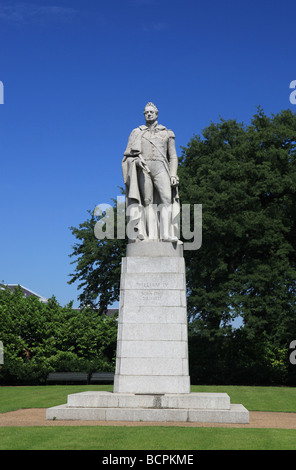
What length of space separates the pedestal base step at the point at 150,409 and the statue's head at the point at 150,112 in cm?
727

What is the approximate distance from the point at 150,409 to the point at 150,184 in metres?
5.93

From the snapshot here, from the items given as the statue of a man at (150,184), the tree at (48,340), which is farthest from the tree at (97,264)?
the statue of a man at (150,184)

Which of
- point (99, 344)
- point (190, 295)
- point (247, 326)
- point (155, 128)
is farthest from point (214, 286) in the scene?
point (155, 128)

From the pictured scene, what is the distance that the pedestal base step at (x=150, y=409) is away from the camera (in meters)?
12.6

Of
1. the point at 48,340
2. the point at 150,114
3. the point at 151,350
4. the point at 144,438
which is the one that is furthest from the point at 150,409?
the point at 48,340

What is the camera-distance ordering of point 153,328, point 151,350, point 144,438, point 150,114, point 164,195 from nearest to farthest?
point 144,438 → point 151,350 → point 153,328 → point 164,195 → point 150,114

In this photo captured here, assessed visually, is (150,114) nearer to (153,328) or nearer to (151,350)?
(153,328)

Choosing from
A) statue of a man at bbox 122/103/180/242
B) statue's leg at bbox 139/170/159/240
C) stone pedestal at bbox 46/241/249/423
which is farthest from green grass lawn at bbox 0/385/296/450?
statue's leg at bbox 139/170/159/240

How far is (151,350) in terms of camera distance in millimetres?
14359

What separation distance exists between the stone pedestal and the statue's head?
136 inches

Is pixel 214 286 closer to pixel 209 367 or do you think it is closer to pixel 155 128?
pixel 209 367

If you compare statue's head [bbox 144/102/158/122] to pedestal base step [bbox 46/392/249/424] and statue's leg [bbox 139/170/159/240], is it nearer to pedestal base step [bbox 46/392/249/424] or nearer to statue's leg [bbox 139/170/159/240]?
statue's leg [bbox 139/170/159/240]

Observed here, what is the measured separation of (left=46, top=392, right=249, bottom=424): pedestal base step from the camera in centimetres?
1257

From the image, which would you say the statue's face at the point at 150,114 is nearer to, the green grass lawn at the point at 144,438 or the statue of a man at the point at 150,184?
the statue of a man at the point at 150,184
